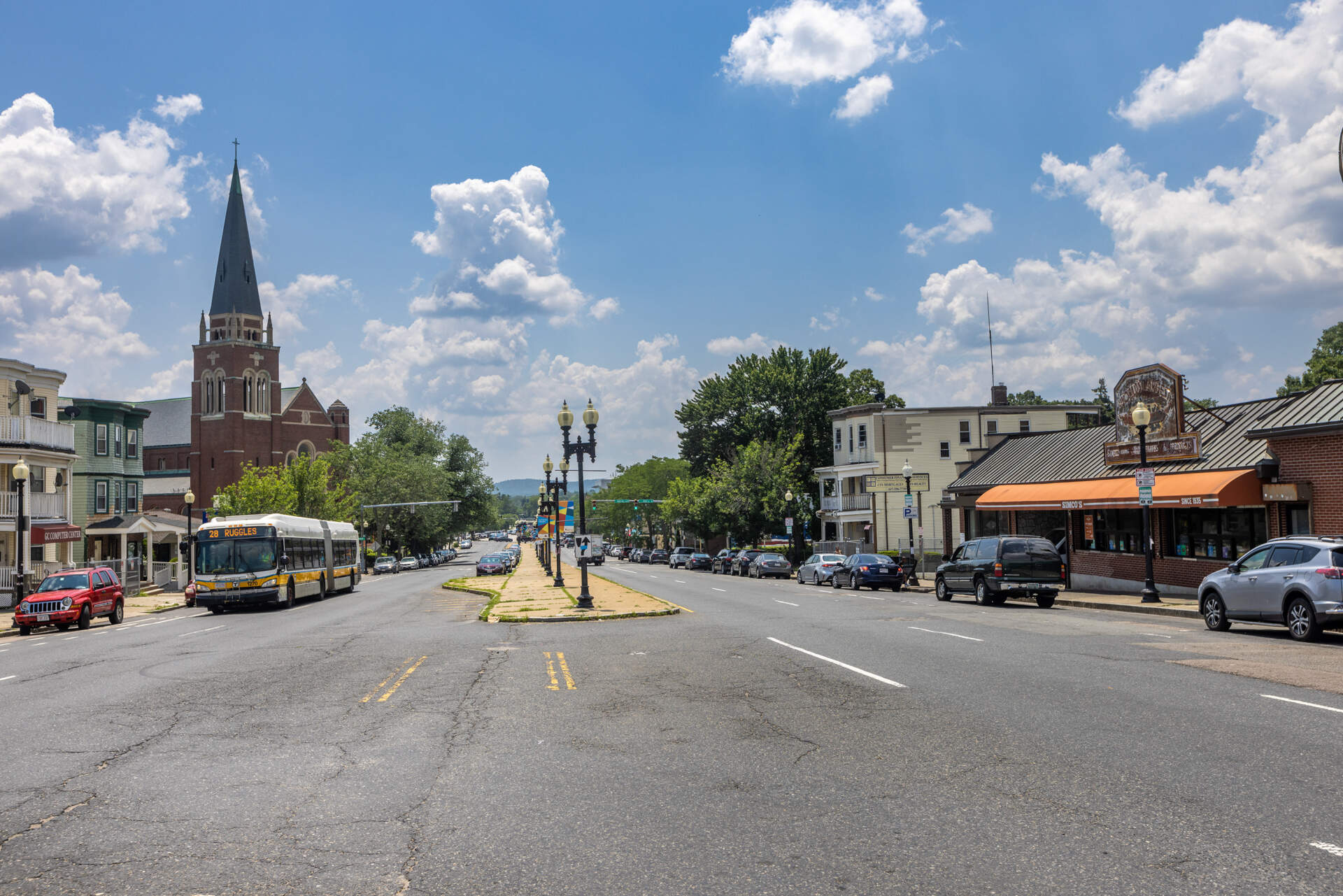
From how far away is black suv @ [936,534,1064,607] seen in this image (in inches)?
1019

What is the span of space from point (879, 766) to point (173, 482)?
106781 millimetres

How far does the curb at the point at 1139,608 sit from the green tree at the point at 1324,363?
41.4 meters

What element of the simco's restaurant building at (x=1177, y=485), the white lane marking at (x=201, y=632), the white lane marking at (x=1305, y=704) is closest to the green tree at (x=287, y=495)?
the white lane marking at (x=201, y=632)

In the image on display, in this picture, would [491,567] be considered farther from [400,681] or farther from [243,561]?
[400,681]

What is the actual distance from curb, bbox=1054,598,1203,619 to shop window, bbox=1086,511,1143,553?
4059mm

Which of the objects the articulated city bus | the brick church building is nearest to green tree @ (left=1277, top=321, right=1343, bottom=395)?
the articulated city bus

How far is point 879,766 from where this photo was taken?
7680 mm

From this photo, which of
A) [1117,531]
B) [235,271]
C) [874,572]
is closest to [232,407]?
[235,271]

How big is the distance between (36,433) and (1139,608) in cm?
4049

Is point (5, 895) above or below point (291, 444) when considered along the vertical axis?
below

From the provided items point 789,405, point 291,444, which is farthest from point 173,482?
point 789,405

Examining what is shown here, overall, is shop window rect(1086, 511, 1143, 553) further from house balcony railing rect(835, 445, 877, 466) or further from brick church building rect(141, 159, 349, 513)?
brick church building rect(141, 159, 349, 513)

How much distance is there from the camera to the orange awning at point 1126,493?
2444cm

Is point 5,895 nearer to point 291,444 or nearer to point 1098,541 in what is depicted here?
point 1098,541
